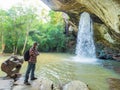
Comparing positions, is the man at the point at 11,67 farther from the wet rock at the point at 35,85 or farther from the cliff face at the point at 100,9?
the cliff face at the point at 100,9

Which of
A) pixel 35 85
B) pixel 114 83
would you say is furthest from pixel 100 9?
pixel 35 85

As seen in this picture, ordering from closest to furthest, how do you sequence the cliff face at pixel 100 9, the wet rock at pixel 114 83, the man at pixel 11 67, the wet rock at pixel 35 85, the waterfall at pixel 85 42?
the wet rock at pixel 35 85 < the cliff face at pixel 100 9 < the man at pixel 11 67 < the wet rock at pixel 114 83 < the waterfall at pixel 85 42

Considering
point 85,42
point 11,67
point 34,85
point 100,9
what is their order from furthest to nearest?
point 85,42 → point 100,9 → point 11,67 → point 34,85

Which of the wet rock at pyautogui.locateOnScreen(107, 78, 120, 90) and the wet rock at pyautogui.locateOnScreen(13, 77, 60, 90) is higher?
the wet rock at pyautogui.locateOnScreen(13, 77, 60, 90)

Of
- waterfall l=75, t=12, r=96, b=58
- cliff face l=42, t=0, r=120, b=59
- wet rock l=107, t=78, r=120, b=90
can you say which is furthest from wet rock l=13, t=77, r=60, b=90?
waterfall l=75, t=12, r=96, b=58

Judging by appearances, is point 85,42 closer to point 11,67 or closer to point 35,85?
point 11,67

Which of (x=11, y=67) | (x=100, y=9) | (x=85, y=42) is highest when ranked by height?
(x=100, y=9)

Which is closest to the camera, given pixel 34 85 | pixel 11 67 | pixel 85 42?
pixel 34 85

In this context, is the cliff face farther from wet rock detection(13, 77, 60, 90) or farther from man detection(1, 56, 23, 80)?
Result: man detection(1, 56, 23, 80)

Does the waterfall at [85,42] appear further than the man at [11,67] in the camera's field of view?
Yes

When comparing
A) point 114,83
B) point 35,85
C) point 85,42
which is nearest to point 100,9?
point 114,83

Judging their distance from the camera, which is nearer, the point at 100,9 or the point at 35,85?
the point at 35,85

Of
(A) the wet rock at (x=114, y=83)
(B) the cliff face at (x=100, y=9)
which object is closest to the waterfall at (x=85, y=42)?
(B) the cliff face at (x=100, y=9)

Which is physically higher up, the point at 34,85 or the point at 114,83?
the point at 34,85
